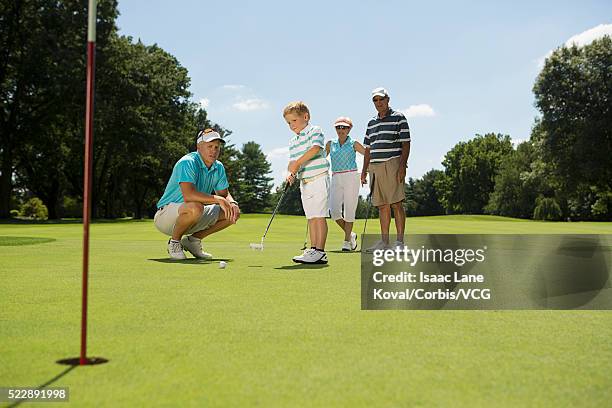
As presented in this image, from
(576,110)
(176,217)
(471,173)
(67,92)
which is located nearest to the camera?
(176,217)

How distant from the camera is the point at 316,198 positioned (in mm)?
7805

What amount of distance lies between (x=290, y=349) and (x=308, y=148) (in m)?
4.83

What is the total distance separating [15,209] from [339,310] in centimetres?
7278

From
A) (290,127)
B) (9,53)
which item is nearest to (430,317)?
(290,127)

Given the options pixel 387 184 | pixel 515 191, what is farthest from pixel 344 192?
pixel 515 191

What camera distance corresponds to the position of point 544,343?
3.33m

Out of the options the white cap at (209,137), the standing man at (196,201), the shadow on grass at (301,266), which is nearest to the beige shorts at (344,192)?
the standing man at (196,201)

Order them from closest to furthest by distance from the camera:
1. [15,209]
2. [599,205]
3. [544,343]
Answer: [544,343] → [599,205] → [15,209]

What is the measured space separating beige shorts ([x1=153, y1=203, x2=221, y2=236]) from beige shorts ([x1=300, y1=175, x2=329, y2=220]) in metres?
1.48

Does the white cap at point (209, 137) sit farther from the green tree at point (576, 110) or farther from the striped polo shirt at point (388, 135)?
the green tree at point (576, 110)

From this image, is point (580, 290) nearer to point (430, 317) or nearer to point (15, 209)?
point (430, 317)

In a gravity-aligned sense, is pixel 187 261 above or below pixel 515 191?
below

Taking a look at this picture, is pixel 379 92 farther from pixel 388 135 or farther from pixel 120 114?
pixel 120 114

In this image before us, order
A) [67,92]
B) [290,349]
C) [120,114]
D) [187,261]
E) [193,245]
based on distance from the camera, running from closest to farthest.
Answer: [290,349], [187,261], [193,245], [67,92], [120,114]
